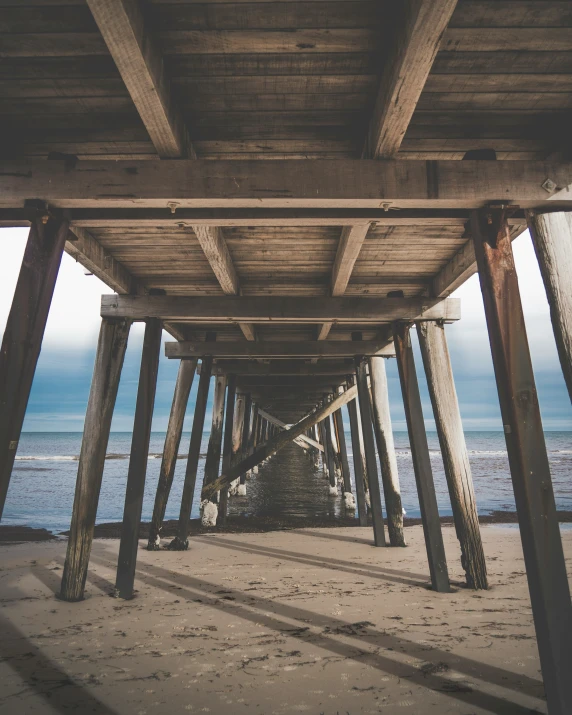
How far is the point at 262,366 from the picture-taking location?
9258 millimetres

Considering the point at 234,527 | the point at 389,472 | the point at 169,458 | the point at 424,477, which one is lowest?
the point at 234,527

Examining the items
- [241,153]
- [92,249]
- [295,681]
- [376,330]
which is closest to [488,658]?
[295,681]

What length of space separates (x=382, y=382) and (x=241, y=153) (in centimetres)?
522

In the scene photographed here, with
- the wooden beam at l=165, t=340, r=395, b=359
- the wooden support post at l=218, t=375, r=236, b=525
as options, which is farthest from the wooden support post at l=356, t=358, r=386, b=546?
the wooden support post at l=218, t=375, r=236, b=525

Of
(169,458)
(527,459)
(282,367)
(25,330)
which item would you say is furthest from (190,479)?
(527,459)

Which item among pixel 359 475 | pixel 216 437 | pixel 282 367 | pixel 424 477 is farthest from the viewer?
pixel 282 367

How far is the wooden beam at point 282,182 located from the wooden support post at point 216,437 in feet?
20.7

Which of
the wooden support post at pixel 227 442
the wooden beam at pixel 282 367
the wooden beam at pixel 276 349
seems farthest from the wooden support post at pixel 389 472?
the wooden support post at pixel 227 442

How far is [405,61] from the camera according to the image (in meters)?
1.95

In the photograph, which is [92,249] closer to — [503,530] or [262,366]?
[262,366]

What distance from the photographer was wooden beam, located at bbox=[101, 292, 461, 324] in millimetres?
5070

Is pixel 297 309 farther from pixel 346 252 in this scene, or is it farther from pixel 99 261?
pixel 99 261

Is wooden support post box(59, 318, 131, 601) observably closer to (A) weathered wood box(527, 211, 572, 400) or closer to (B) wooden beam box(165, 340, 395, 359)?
(B) wooden beam box(165, 340, 395, 359)

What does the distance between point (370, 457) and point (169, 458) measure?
118 inches
